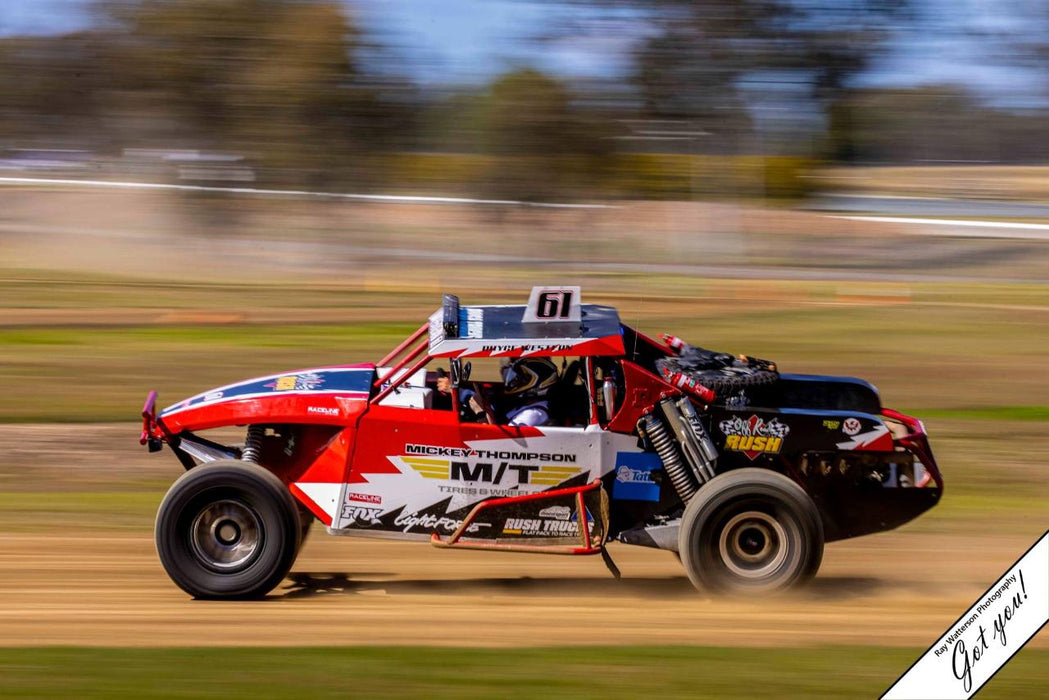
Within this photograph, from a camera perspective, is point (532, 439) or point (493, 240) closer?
point (532, 439)

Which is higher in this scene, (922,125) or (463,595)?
(922,125)

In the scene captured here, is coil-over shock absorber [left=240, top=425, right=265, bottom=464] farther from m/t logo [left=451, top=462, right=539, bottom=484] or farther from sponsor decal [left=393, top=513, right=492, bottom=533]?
m/t logo [left=451, top=462, right=539, bottom=484]

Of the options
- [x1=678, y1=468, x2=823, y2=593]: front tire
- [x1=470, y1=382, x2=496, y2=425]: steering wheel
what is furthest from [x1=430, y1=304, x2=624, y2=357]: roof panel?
[x1=678, y1=468, x2=823, y2=593]: front tire

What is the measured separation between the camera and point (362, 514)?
718 cm

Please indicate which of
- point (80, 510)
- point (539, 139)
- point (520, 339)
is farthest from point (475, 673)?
point (539, 139)

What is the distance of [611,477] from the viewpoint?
286 inches

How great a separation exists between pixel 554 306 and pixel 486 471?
1066 mm

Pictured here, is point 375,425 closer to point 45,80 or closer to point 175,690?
point 175,690

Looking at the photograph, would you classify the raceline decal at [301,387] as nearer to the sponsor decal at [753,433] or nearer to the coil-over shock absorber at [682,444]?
the coil-over shock absorber at [682,444]

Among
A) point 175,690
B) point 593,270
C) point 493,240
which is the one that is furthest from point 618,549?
point 493,240

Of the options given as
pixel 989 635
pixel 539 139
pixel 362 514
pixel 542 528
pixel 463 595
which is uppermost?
pixel 539 139

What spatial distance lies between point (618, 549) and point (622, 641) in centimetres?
225

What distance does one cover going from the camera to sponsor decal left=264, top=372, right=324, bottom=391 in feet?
24.3

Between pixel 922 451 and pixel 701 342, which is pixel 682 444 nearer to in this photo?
pixel 922 451
